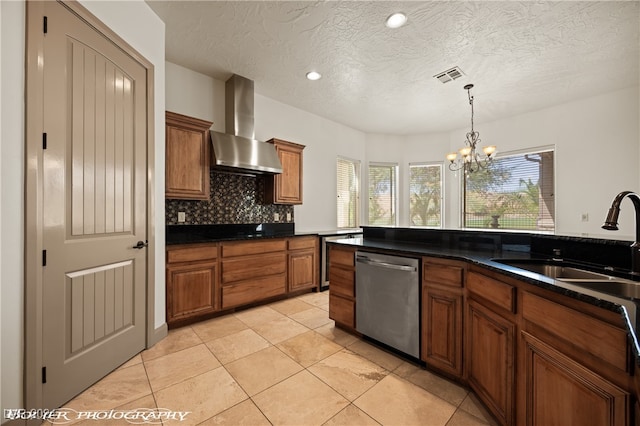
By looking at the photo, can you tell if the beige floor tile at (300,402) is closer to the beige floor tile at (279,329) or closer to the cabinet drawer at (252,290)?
the beige floor tile at (279,329)

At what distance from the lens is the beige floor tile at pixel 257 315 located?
110 inches

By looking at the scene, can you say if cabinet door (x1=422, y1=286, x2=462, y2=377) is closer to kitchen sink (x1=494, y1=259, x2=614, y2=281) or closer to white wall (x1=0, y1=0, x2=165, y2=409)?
kitchen sink (x1=494, y1=259, x2=614, y2=281)

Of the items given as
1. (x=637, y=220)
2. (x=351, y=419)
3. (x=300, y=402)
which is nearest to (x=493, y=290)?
(x=637, y=220)

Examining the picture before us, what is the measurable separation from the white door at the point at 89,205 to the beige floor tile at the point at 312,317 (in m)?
1.45

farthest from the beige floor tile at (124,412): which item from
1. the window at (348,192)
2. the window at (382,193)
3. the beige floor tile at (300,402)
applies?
the window at (382,193)

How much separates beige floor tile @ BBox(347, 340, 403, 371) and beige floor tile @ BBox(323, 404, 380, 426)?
1.73ft

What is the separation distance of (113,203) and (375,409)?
2.23 metres

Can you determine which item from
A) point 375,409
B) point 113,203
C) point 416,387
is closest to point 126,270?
point 113,203

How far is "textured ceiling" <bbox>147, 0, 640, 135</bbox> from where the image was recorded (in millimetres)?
2180

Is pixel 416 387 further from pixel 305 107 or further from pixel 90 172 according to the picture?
pixel 305 107

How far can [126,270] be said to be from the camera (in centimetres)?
197

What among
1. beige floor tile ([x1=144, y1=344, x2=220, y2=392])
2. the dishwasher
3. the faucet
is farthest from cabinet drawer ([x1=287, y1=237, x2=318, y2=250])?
the faucet

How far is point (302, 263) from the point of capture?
3670mm

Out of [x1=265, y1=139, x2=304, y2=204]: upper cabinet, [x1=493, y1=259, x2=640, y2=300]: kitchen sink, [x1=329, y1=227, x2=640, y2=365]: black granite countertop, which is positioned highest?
[x1=265, y1=139, x2=304, y2=204]: upper cabinet
